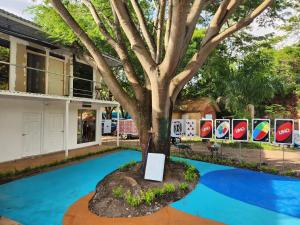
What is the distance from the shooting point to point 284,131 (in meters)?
12.1

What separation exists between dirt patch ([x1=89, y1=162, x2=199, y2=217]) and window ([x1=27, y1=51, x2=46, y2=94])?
755 centimetres

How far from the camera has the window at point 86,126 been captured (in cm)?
1745

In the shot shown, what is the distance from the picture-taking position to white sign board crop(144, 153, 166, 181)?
8031 mm

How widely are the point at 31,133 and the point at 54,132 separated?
173cm

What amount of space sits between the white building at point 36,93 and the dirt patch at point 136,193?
16.3 ft

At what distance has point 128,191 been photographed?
727 cm

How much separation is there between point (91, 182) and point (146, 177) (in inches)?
95.7

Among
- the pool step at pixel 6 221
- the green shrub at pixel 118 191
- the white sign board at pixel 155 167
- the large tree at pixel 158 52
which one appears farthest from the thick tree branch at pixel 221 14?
the pool step at pixel 6 221

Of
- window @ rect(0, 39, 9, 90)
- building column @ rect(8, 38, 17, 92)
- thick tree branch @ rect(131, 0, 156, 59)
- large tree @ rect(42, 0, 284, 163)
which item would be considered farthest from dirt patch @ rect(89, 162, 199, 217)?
window @ rect(0, 39, 9, 90)

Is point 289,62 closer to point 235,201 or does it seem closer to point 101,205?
point 235,201

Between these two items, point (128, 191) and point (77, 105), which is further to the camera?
point (77, 105)

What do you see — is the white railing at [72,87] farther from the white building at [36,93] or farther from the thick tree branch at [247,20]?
the thick tree branch at [247,20]

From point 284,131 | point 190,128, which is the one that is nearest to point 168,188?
point 284,131

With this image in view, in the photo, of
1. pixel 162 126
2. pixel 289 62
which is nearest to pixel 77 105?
pixel 162 126
